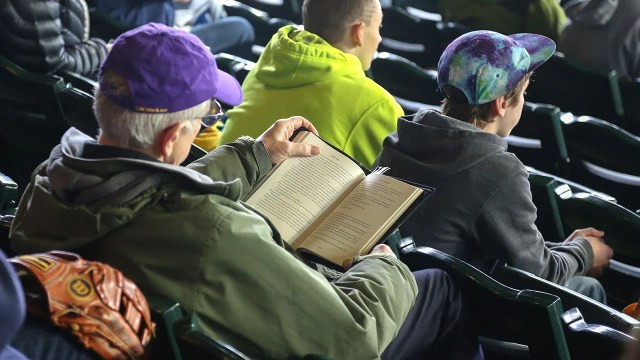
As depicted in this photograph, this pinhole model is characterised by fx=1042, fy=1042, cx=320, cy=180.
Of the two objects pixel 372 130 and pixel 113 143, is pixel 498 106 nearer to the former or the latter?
pixel 372 130

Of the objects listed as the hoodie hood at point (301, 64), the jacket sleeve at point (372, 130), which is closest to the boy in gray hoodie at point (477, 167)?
the jacket sleeve at point (372, 130)

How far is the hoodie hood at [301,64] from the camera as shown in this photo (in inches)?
123

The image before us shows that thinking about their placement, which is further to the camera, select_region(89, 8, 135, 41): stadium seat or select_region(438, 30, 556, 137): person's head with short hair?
select_region(89, 8, 135, 41): stadium seat

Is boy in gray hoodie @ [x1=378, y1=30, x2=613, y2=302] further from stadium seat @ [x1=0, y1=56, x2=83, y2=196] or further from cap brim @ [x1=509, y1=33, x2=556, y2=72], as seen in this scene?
stadium seat @ [x1=0, y1=56, x2=83, y2=196]

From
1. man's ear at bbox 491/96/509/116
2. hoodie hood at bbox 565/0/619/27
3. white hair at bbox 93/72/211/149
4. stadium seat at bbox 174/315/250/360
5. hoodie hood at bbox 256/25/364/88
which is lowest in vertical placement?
hoodie hood at bbox 565/0/619/27

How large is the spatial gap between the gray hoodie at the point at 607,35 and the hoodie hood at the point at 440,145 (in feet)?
6.99

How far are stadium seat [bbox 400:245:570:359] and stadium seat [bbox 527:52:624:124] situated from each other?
6.58 ft

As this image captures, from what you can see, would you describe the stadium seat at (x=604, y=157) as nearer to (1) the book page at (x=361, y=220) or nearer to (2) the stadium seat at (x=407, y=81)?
(2) the stadium seat at (x=407, y=81)

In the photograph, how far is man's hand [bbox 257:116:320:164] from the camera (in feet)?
8.19

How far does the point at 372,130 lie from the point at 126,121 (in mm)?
1237

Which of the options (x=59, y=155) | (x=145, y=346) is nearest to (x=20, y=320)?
(x=145, y=346)

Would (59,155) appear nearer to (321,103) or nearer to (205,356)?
(205,356)

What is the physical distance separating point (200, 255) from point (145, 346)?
19 cm

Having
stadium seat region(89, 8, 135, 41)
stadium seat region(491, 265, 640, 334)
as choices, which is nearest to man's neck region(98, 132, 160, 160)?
stadium seat region(491, 265, 640, 334)
